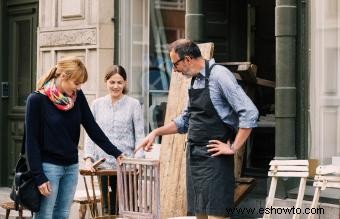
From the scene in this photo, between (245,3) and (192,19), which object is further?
(245,3)

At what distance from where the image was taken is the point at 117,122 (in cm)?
734

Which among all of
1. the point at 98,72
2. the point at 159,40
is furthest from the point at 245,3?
the point at 98,72

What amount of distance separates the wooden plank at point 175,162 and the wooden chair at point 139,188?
1.20m

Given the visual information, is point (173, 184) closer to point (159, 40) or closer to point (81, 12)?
point (159, 40)

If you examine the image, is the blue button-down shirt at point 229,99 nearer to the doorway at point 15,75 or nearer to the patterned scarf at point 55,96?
the patterned scarf at point 55,96

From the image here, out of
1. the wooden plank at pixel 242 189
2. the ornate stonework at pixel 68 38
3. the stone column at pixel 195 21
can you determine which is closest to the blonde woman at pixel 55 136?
the wooden plank at pixel 242 189

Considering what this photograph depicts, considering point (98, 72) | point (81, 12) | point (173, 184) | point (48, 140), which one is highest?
point (81, 12)

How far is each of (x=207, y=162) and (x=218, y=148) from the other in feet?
0.51

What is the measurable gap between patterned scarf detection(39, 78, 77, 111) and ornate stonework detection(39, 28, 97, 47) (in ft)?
11.1

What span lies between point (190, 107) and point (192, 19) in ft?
8.93

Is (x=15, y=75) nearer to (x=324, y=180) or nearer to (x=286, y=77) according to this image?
(x=286, y=77)

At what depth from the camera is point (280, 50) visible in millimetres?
7484

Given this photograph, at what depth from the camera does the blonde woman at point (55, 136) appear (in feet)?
19.0

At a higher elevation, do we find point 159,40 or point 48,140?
point 159,40
